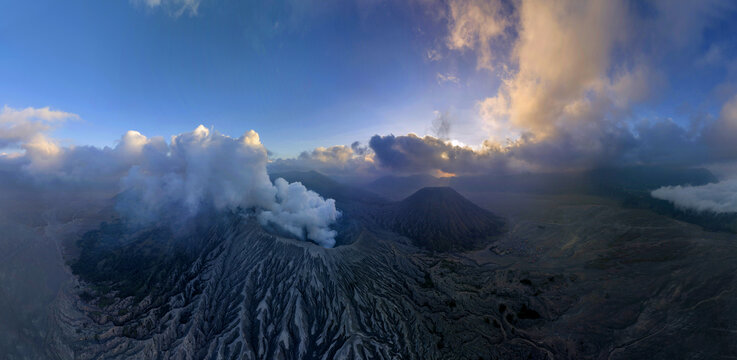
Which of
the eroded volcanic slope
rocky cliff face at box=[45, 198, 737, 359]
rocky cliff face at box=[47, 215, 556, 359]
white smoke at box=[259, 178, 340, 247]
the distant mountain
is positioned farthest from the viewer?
the distant mountain

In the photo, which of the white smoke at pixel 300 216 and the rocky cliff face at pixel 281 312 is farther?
the white smoke at pixel 300 216

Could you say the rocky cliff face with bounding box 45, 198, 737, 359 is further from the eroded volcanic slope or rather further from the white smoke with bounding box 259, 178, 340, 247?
the white smoke with bounding box 259, 178, 340, 247

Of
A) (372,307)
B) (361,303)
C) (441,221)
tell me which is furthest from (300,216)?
(441,221)

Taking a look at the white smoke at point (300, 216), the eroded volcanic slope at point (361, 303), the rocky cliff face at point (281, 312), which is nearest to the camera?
the rocky cliff face at point (281, 312)

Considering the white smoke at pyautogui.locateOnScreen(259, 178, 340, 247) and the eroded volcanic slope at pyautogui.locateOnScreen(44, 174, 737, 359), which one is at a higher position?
the white smoke at pyautogui.locateOnScreen(259, 178, 340, 247)

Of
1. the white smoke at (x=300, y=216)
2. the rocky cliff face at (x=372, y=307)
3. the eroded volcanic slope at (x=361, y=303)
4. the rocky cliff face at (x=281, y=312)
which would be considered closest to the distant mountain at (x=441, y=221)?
the eroded volcanic slope at (x=361, y=303)

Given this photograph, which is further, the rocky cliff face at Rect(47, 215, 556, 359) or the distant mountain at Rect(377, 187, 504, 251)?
the distant mountain at Rect(377, 187, 504, 251)


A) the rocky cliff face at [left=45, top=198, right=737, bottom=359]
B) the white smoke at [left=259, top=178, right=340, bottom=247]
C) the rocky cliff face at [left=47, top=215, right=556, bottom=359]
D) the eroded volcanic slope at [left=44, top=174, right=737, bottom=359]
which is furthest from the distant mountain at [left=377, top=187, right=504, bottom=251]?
the white smoke at [left=259, top=178, right=340, bottom=247]

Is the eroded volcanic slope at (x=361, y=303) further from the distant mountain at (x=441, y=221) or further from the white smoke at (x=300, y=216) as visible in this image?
the distant mountain at (x=441, y=221)

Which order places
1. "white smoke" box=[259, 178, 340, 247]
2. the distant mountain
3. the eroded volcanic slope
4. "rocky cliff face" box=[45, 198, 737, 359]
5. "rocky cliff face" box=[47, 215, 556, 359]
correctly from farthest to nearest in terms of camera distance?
the distant mountain
"white smoke" box=[259, 178, 340, 247]
the eroded volcanic slope
"rocky cliff face" box=[45, 198, 737, 359]
"rocky cliff face" box=[47, 215, 556, 359]

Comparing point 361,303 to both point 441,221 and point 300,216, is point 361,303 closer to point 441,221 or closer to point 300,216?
point 300,216
